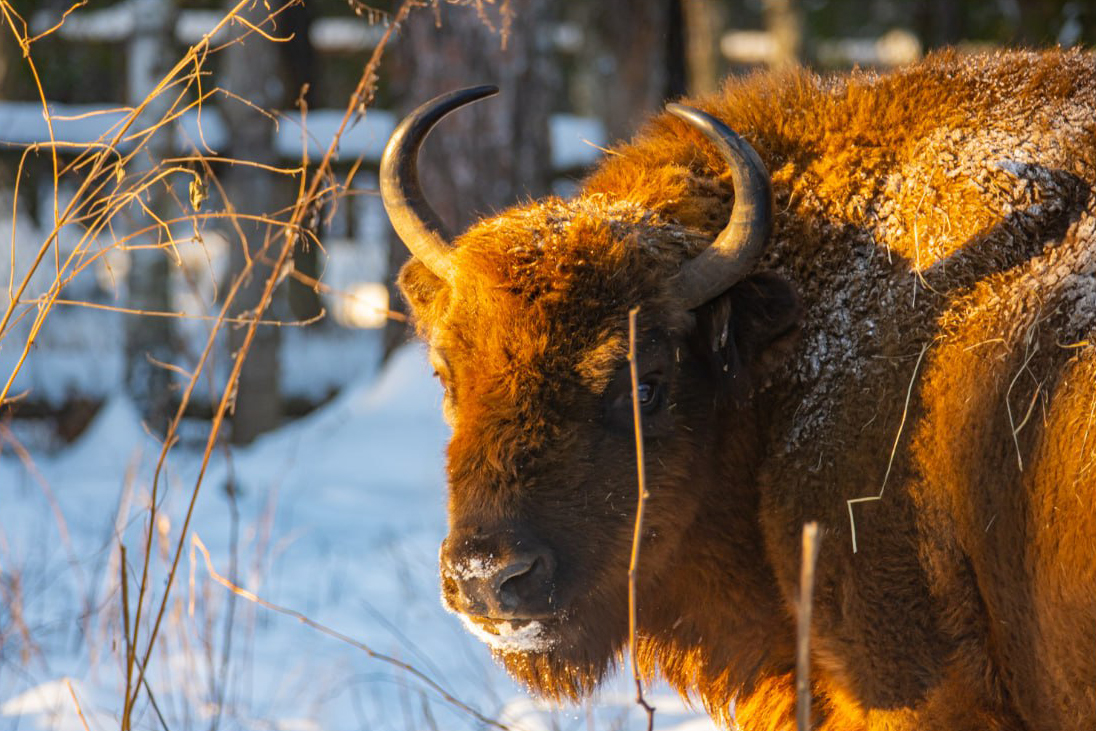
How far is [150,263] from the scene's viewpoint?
1030 cm

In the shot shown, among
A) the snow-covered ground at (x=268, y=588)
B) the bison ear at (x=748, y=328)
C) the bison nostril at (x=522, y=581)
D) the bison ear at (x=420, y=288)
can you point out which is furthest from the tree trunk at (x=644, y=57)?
the bison nostril at (x=522, y=581)

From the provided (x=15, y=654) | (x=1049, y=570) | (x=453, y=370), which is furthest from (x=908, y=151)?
(x=15, y=654)

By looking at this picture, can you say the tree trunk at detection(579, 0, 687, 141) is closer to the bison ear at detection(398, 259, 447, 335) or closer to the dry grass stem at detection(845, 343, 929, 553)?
the bison ear at detection(398, 259, 447, 335)

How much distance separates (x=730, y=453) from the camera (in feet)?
10.8

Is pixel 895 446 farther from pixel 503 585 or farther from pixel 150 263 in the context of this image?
pixel 150 263

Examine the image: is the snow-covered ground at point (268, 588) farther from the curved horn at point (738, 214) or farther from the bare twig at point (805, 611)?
the bare twig at point (805, 611)

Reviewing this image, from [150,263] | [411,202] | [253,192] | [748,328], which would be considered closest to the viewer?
[748,328]

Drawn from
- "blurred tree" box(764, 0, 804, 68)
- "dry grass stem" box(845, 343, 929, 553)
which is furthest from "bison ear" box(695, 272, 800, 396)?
"blurred tree" box(764, 0, 804, 68)

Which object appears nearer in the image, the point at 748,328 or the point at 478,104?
the point at 748,328

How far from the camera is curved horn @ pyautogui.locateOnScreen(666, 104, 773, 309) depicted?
3.07 m

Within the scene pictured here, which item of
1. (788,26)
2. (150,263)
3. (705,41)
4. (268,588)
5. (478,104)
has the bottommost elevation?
(268,588)

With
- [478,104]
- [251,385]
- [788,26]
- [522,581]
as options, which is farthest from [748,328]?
[788,26]

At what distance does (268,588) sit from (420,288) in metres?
3.12

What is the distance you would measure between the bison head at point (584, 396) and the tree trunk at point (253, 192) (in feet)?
21.1
